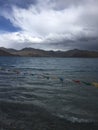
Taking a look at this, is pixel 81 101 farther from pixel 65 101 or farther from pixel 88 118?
pixel 88 118

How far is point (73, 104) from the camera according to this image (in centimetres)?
1442

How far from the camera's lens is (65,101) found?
15.3 meters

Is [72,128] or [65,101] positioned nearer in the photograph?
[72,128]

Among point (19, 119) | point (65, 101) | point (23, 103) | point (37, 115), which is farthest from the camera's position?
point (65, 101)

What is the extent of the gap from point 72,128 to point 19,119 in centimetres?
341

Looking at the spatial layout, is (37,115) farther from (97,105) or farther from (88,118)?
(97,105)

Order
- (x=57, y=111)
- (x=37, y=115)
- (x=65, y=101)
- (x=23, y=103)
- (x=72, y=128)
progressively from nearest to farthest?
(x=72, y=128), (x=37, y=115), (x=57, y=111), (x=23, y=103), (x=65, y=101)

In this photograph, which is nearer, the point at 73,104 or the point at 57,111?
the point at 57,111

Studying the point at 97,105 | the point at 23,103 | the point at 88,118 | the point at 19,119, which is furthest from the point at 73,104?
the point at 19,119

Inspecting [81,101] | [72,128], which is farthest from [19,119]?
[81,101]

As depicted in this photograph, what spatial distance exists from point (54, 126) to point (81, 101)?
21.2 ft

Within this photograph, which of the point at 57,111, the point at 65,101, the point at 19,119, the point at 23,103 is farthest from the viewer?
the point at 65,101

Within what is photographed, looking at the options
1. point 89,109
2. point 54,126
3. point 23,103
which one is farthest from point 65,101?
point 54,126

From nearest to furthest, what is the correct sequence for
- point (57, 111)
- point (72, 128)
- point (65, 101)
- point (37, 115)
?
1. point (72, 128)
2. point (37, 115)
3. point (57, 111)
4. point (65, 101)
